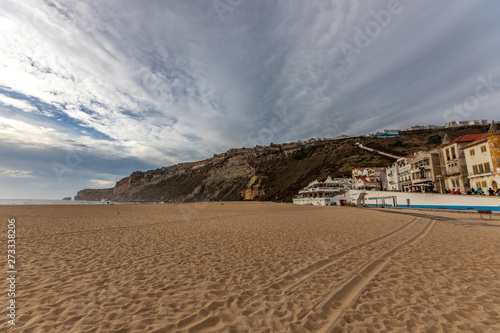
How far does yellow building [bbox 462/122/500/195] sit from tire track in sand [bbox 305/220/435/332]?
36531 millimetres

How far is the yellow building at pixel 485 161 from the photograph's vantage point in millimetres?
30156

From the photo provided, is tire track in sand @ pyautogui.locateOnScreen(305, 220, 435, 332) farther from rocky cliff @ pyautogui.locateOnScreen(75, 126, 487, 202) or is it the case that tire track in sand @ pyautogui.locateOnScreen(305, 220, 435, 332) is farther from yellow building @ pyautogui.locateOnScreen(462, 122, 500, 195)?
rocky cliff @ pyautogui.locateOnScreen(75, 126, 487, 202)

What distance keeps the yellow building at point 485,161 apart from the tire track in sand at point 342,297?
36531mm

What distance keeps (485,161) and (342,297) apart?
41959 mm

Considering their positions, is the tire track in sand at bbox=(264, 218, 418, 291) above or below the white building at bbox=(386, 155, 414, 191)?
below

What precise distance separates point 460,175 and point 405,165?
1881cm

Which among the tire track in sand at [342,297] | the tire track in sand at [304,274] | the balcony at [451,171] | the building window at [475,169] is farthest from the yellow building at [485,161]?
the tire track in sand at [342,297]

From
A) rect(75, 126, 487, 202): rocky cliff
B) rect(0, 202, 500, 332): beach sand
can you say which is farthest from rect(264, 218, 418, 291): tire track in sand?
rect(75, 126, 487, 202): rocky cliff

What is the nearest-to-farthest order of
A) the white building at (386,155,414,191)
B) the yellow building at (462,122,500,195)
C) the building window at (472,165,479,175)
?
1. the yellow building at (462,122,500,195)
2. the building window at (472,165,479,175)
3. the white building at (386,155,414,191)

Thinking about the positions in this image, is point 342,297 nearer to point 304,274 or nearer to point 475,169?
point 304,274

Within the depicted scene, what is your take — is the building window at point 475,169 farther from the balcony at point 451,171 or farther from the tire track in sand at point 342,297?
the tire track in sand at point 342,297

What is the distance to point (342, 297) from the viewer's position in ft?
17.5

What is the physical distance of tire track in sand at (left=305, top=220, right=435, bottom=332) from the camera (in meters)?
4.24

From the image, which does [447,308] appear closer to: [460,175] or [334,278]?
[334,278]
